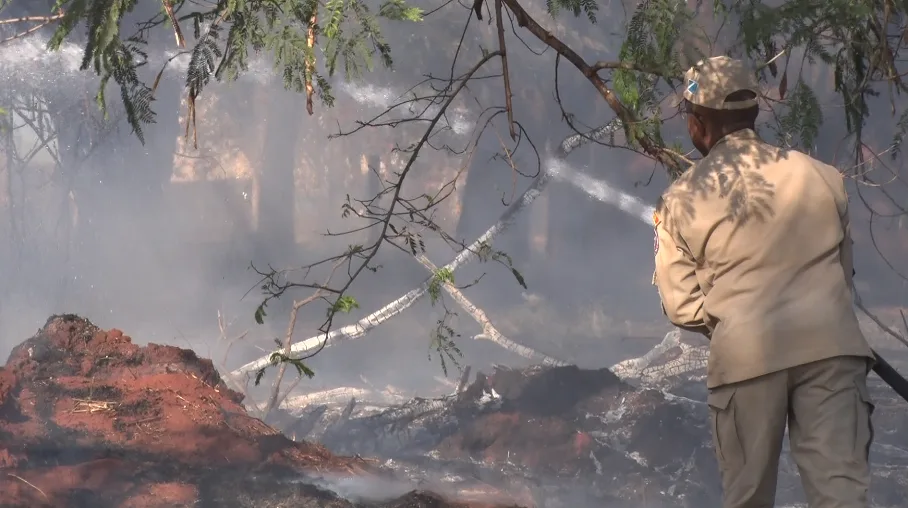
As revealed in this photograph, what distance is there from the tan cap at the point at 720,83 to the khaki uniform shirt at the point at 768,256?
3.3 inches

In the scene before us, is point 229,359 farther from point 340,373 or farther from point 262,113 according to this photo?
point 262,113

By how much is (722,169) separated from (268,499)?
8.14ft

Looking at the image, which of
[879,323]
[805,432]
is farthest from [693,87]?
[879,323]

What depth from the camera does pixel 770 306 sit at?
165 centimetres

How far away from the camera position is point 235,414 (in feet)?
13.5

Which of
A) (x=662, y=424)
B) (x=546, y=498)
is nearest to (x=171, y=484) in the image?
(x=546, y=498)

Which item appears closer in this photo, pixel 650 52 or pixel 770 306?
pixel 770 306

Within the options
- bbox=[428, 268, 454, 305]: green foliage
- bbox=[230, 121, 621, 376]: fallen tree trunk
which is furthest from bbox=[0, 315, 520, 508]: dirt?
bbox=[230, 121, 621, 376]: fallen tree trunk

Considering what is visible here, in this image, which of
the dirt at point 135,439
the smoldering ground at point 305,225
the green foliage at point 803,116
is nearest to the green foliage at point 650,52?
the green foliage at point 803,116

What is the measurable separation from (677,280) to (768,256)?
21cm

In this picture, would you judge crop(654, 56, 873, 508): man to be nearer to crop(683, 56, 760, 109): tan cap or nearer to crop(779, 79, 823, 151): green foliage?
crop(683, 56, 760, 109): tan cap

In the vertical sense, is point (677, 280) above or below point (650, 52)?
below

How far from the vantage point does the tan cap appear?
1.75 meters

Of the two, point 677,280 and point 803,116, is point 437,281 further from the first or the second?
point 803,116
